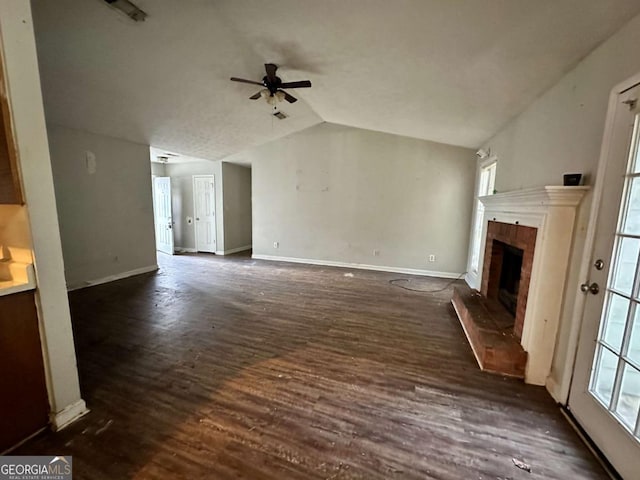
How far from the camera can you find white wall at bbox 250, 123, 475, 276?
17.6ft

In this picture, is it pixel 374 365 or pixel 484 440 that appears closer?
pixel 484 440

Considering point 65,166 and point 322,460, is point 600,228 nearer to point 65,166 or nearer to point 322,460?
point 322,460

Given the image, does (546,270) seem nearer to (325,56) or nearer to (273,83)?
(325,56)

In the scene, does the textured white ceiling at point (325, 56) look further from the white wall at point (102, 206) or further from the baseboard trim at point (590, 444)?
the baseboard trim at point (590, 444)

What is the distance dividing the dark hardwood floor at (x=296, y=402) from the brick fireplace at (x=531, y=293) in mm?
181

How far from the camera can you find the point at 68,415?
172 cm

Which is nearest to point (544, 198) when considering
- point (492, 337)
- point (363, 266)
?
point (492, 337)

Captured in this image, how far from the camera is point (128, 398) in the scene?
6.42ft

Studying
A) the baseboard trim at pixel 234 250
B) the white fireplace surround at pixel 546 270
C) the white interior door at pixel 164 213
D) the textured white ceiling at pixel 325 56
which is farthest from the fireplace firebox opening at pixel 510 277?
the white interior door at pixel 164 213

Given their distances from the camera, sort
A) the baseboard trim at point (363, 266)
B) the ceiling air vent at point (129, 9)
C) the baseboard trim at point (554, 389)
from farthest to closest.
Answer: the baseboard trim at point (363, 266) < the ceiling air vent at point (129, 9) < the baseboard trim at point (554, 389)

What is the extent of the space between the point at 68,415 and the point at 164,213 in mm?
6279

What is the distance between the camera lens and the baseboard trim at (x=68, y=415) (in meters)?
1.66

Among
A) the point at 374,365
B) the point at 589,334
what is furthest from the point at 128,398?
the point at 589,334

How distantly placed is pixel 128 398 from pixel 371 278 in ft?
13.7
